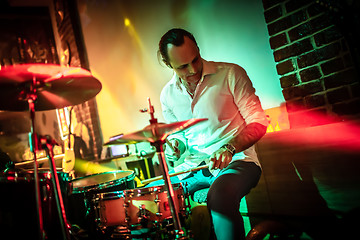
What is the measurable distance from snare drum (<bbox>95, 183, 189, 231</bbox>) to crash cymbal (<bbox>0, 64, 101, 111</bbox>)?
27.1 inches

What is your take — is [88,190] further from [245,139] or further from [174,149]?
[245,139]

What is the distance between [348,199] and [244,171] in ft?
2.02

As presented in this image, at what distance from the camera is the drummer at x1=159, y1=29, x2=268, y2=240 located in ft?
4.96

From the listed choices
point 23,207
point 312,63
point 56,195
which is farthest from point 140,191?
point 312,63

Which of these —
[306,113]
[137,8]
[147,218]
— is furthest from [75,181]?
[137,8]

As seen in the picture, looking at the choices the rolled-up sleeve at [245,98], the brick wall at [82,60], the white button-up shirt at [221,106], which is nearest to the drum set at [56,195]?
the white button-up shirt at [221,106]

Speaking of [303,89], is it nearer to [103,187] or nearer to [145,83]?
[103,187]

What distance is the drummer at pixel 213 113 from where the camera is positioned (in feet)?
4.96

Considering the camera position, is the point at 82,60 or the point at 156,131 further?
the point at 82,60

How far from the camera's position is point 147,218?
155cm

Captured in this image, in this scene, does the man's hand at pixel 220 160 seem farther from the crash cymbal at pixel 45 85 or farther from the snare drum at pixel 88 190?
the snare drum at pixel 88 190

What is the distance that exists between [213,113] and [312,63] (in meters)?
0.70

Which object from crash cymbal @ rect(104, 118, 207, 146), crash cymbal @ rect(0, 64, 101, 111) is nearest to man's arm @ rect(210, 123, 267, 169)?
crash cymbal @ rect(104, 118, 207, 146)

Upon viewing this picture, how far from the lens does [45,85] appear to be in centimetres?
151
